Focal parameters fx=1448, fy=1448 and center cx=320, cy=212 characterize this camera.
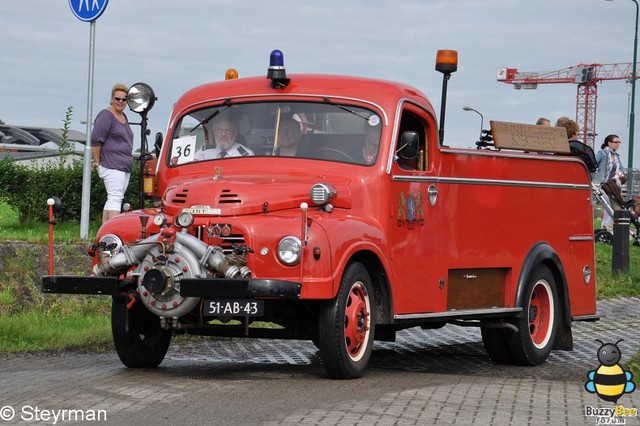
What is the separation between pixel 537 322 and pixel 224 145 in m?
3.58

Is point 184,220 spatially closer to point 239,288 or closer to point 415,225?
point 239,288

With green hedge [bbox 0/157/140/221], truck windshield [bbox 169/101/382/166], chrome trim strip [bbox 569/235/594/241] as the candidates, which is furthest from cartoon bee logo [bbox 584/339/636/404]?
green hedge [bbox 0/157/140/221]

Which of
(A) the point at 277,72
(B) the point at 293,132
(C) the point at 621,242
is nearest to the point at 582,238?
(B) the point at 293,132

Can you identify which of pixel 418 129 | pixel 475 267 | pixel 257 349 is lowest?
pixel 257 349

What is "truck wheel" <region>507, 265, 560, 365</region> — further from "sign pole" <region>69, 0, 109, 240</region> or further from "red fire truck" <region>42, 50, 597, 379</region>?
"sign pole" <region>69, 0, 109, 240</region>

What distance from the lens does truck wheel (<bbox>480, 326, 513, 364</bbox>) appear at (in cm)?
1284

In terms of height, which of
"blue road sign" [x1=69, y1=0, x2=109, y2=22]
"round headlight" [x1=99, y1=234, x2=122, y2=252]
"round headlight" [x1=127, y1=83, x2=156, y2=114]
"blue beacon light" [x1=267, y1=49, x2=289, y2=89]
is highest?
"blue road sign" [x1=69, y1=0, x2=109, y2=22]

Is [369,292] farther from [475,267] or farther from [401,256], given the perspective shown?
[475,267]

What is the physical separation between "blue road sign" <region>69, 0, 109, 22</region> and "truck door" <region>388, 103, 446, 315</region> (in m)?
5.88

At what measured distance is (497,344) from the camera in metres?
12.9

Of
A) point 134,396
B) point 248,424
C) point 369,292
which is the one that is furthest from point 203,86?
point 248,424

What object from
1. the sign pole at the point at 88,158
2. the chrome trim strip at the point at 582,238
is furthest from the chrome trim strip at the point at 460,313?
the sign pole at the point at 88,158

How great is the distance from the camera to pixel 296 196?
10.6 m

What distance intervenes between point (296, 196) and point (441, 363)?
9.56 ft
